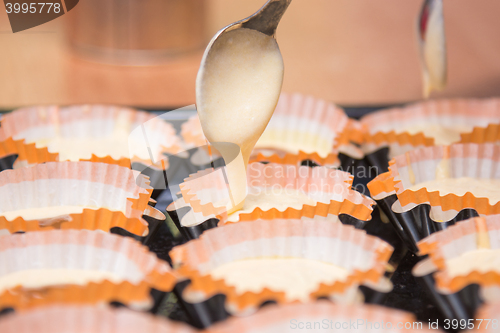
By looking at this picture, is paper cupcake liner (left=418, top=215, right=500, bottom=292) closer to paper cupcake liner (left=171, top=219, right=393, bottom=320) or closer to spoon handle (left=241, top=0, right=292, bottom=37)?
paper cupcake liner (left=171, top=219, right=393, bottom=320)

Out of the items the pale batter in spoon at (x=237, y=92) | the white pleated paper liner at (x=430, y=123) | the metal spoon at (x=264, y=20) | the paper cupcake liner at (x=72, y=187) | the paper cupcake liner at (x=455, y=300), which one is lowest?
the white pleated paper liner at (x=430, y=123)

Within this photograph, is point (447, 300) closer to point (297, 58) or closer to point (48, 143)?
point (48, 143)

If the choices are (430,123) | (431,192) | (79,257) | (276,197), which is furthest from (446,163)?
(79,257)

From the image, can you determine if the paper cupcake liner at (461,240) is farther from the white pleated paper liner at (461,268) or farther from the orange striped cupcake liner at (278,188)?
the orange striped cupcake liner at (278,188)

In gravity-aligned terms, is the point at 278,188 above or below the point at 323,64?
above

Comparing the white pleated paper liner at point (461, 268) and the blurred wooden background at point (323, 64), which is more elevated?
the white pleated paper liner at point (461, 268)

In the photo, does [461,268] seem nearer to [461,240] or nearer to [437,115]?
[461,240]

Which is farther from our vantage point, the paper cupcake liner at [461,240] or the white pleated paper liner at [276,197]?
the white pleated paper liner at [276,197]

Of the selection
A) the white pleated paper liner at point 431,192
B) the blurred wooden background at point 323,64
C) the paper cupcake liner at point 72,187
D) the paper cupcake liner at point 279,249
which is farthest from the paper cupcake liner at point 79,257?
the blurred wooden background at point 323,64
